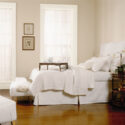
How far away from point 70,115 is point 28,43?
4.12m

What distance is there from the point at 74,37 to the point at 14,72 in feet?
7.20

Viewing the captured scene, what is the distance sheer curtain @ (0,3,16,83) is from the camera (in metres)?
7.47

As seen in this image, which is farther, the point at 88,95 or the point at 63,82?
the point at 88,95

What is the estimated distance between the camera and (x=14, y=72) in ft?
24.6

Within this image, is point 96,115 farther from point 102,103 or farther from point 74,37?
point 74,37

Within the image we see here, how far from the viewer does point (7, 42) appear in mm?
7531

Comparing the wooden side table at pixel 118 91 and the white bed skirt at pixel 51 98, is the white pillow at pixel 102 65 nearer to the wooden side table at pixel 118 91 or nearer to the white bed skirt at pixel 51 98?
the wooden side table at pixel 118 91

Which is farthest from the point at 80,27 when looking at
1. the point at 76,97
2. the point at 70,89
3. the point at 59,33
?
the point at 70,89

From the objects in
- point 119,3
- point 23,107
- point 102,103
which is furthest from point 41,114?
point 119,3

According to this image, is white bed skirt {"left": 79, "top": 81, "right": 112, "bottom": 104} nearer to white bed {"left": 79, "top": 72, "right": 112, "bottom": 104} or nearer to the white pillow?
white bed {"left": 79, "top": 72, "right": 112, "bottom": 104}

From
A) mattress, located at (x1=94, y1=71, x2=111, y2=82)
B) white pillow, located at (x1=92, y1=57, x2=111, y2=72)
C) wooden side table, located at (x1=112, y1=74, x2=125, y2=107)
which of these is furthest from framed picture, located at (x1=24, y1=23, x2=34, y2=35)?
wooden side table, located at (x1=112, y1=74, x2=125, y2=107)

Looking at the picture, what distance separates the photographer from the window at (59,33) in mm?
7680

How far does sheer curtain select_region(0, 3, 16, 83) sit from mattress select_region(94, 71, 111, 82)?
11.3 feet

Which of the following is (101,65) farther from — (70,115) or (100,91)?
(70,115)
